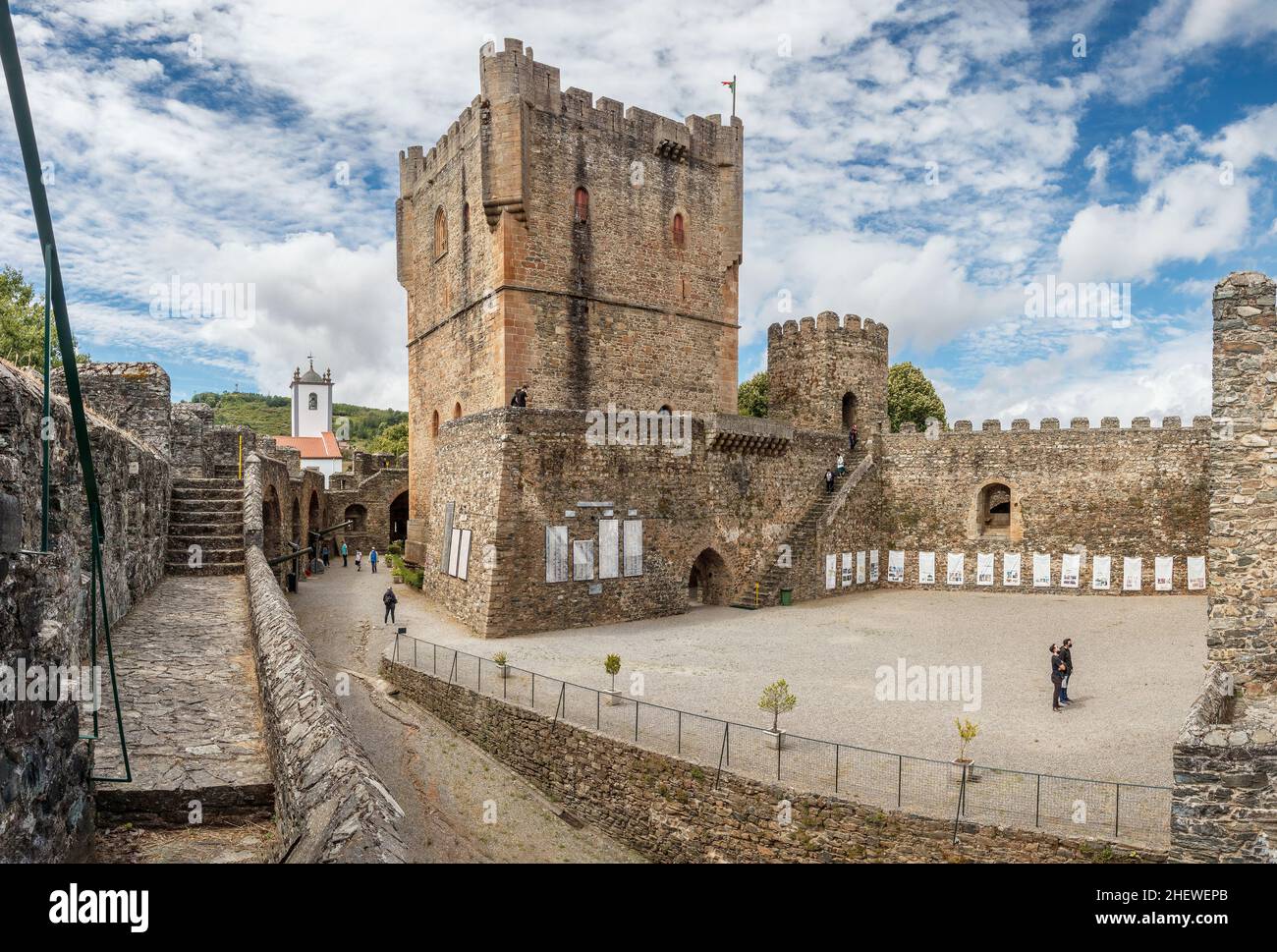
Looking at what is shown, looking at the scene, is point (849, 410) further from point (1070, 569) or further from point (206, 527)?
point (206, 527)

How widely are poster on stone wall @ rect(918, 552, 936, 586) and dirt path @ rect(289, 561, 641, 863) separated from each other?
56.0 feet

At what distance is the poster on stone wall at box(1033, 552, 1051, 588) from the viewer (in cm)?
2400

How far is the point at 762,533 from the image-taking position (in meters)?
22.1

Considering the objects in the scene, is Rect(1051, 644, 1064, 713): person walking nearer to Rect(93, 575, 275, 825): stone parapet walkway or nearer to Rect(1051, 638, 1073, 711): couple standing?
Rect(1051, 638, 1073, 711): couple standing

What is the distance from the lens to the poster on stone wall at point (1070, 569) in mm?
23609

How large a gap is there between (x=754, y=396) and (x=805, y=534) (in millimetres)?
21579

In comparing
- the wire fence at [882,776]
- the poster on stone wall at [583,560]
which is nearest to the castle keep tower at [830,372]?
the poster on stone wall at [583,560]

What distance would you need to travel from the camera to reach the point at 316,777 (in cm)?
367

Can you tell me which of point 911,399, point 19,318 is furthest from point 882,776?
point 911,399

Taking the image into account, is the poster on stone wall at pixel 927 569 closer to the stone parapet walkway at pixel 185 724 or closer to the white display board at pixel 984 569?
the white display board at pixel 984 569

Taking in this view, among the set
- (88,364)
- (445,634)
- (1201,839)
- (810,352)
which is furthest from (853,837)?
(810,352)

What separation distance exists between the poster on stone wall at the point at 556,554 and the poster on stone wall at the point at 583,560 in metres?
0.18
